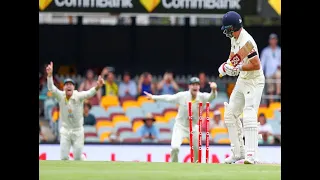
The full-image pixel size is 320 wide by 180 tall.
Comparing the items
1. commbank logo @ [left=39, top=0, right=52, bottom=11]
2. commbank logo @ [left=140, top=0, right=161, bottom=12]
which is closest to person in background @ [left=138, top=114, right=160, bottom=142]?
commbank logo @ [left=140, top=0, right=161, bottom=12]

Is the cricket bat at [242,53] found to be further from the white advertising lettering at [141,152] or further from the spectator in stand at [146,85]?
the spectator in stand at [146,85]

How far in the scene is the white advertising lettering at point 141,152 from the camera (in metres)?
23.7

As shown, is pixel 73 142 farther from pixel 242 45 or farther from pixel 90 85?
pixel 242 45

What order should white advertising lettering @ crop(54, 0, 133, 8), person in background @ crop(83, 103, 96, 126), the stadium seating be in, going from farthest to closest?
the stadium seating < person in background @ crop(83, 103, 96, 126) < white advertising lettering @ crop(54, 0, 133, 8)

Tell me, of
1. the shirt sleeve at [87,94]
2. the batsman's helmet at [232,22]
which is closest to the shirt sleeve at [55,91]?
the shirt sleeve at [87,94]

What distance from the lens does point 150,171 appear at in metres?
13.0

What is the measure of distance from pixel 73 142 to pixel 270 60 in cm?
587

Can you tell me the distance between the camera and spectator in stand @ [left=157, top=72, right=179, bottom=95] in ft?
82.9

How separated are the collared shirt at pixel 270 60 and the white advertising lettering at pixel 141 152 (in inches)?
95.2

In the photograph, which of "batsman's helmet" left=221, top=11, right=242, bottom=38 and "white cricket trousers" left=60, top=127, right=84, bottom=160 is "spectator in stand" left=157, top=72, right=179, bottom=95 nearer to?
"white cricket trousers" left=60, top=127, right=84, bottom=160

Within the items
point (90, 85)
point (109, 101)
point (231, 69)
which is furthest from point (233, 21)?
point (90, 85)

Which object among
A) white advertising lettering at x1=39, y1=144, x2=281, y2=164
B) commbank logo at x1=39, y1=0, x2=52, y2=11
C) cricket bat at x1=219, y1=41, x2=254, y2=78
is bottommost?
white advertising lettering at x1=39, y1=144, x2=281, y2=164

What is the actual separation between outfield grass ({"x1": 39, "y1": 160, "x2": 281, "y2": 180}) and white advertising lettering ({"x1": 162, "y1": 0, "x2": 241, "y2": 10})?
9.71 m
